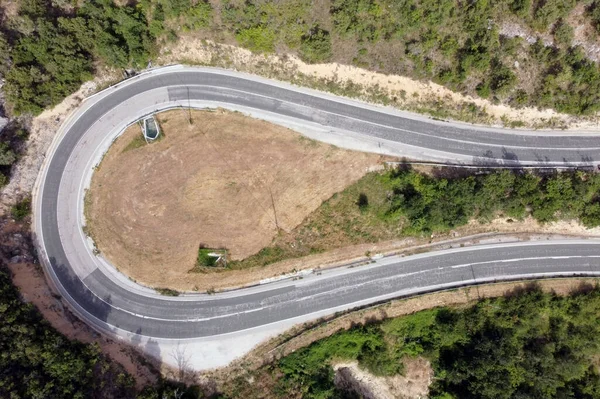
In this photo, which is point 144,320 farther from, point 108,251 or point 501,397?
point 501,397

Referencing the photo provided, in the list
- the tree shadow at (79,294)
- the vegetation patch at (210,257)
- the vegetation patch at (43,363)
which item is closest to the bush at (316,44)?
the vegetation patch at (210,257)

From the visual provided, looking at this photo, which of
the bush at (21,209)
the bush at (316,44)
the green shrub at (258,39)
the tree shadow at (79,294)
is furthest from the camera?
the tree shadow at (79,294)

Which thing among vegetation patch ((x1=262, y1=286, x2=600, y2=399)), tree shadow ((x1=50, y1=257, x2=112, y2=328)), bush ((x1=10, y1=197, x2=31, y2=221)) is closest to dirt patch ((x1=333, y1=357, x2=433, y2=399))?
vegetation patch ((x1=262, y1=286, x2=600, y2=399))

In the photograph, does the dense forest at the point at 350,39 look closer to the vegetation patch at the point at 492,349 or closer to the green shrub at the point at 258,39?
the green shrub at the point at 258,39

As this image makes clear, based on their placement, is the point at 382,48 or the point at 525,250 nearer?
the point at 382,48

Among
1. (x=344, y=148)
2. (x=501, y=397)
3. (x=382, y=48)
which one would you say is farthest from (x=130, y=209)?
(x=501, y=397)

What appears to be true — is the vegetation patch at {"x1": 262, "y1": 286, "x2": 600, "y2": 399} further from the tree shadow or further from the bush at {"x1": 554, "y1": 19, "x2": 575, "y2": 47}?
the bush at {"x1": 554, "y1": 19, "x2": 575, "y2": 47}
